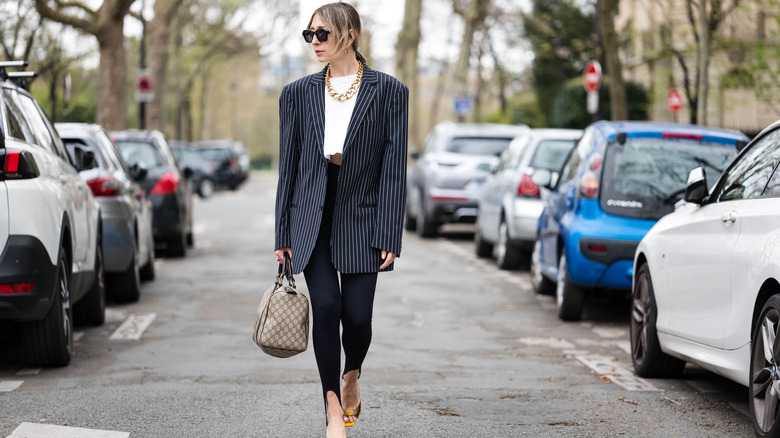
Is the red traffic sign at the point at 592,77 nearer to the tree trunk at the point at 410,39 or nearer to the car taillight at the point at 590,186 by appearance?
the car taillight at the point at 590,186

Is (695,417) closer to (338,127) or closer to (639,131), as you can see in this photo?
(338,127)

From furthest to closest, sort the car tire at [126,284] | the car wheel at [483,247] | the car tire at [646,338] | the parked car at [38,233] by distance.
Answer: the car wheel at [483,247]
the car tire at [126,284]
the car tire at [646,338]
the parked car at [38,233]

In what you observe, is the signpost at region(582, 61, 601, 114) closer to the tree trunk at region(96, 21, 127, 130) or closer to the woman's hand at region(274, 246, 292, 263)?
the tree trunk at region(96, 21, 127, 130)

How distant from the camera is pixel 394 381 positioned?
7.50 m

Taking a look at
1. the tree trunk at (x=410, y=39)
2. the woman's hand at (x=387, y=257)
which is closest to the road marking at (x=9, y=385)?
the woman's hand at (x=387, y=257)

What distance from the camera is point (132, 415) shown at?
248 inches

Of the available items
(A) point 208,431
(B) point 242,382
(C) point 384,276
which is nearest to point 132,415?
(A) point 208,431

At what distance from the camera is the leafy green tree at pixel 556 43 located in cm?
4747

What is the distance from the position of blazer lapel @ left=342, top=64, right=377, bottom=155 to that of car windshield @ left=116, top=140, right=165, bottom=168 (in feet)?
36.8

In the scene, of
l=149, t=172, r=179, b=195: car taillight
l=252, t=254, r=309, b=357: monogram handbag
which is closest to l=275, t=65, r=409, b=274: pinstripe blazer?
l=252, t=254, r=309, b=357: monogram handbag

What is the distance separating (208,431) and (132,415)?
565 millimetres

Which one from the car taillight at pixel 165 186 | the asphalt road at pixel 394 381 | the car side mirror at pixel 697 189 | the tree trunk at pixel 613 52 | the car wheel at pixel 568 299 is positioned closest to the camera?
the asphalt road at pixel 394 381

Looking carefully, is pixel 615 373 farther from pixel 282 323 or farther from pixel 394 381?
pixel 282 323

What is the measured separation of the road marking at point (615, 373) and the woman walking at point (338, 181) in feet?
8.10
